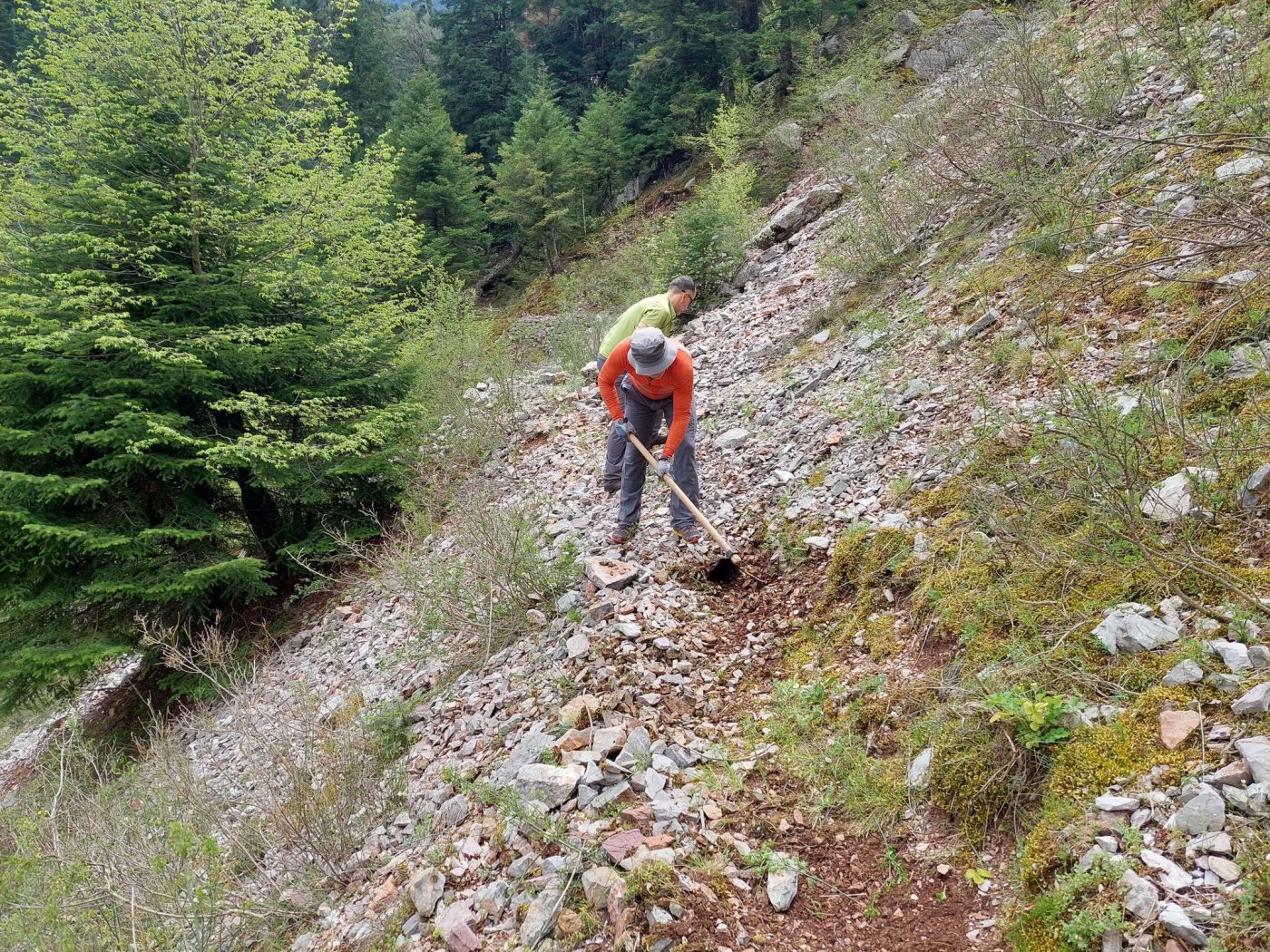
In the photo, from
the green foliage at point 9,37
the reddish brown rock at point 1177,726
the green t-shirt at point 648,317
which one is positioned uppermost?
the green foliage at point 9,37

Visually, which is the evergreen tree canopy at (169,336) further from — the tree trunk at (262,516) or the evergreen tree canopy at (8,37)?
the evergreen tree canopy at (8,37)

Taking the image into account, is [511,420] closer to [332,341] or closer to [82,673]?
[332,341]

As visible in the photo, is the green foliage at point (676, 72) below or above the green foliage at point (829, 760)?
above

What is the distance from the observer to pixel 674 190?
27.2m

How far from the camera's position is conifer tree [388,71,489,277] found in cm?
2641

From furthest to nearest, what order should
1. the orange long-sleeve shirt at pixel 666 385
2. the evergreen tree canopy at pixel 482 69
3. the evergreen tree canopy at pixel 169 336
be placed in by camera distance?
1. the evergreen tree canopy at pixel 482 69
2. the evergreen tree canopy at pixel 169 336
3. the orange long-sleeve shirt at pixel 666 385

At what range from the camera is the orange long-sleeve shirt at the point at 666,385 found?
5285mm

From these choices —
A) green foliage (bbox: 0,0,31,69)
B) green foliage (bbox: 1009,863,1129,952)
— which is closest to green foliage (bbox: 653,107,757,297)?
green foliage (bbox: 1009,863,1129,952)

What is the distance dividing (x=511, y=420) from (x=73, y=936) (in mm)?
8050

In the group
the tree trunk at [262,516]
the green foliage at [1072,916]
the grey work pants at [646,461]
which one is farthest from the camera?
the tree trunk at [262,516]

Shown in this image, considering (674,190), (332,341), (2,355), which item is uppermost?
(2,355)

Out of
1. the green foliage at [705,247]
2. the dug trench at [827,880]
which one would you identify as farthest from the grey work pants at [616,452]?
the green foliage at [705,247]

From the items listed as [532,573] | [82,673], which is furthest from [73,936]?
[82,673]

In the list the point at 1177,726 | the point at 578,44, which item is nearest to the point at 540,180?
the point at 578,44
